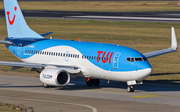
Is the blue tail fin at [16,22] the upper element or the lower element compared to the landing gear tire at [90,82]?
upper

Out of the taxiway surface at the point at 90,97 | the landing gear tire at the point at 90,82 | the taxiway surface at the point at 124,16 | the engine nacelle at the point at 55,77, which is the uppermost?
the taxiway surface at the point at 124,16

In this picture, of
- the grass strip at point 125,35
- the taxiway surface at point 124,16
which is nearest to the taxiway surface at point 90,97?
the grass strip at point 125,35

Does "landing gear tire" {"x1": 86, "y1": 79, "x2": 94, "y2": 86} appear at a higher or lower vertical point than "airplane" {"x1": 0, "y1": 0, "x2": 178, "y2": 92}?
lower

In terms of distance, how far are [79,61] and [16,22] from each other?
12.4m

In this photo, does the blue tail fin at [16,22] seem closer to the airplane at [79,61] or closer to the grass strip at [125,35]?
the airplane at [79,61]

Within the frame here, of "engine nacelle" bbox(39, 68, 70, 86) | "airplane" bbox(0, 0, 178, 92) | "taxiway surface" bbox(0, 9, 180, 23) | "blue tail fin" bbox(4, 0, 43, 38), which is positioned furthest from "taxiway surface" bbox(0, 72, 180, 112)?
"taxiway surface" bbox(0, 9, 180, 23)

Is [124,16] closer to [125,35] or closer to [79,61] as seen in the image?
[125,35]

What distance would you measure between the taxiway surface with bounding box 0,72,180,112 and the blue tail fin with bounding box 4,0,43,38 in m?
6.03

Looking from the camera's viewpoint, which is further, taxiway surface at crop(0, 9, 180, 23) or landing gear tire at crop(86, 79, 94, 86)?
taxiway surface at crop(0, 9, 180, 23)

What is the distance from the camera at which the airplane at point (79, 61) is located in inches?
1318

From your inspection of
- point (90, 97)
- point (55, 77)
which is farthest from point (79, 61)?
point (90, 97)

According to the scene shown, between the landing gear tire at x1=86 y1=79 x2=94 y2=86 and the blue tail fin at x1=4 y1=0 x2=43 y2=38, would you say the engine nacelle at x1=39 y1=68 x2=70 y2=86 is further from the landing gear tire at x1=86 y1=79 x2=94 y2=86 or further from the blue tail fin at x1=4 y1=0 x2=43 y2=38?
the blue tail fin at x1=4 y1=0 x2=43 y2=38

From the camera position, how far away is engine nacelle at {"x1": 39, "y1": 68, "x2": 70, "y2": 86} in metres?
34.4

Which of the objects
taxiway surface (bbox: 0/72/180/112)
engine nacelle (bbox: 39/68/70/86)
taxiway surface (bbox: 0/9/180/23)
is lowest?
taxiway surface (bbox: 0/72/180/112)
